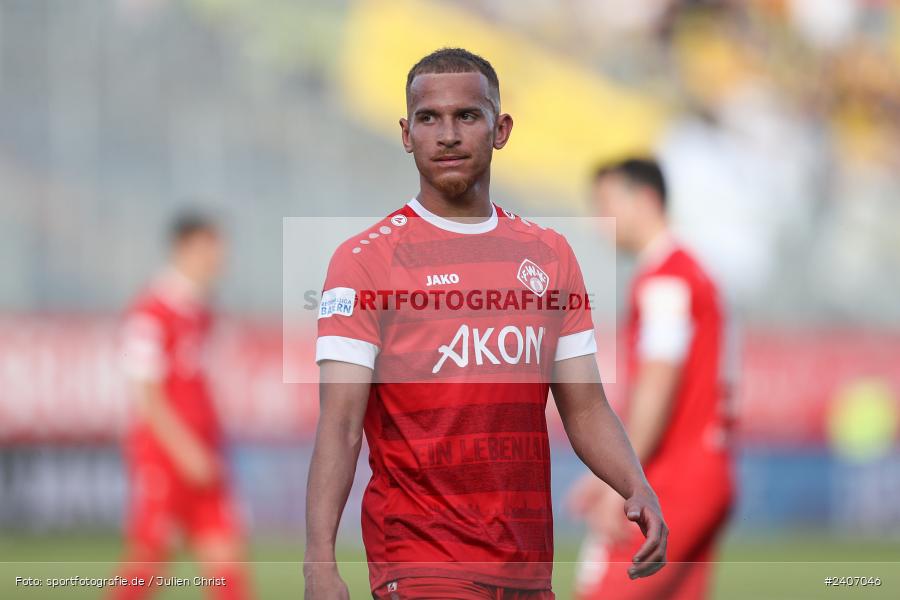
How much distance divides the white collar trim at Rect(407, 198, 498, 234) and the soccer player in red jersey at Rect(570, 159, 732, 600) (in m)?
2.03

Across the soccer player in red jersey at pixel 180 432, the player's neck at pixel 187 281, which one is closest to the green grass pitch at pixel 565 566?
the soccer player in red jersey at pixel 180 432

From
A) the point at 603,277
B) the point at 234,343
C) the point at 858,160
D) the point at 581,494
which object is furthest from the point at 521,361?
the point at 858,160

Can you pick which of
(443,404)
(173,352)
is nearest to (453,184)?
(443,404)

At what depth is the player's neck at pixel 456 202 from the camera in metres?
3.20

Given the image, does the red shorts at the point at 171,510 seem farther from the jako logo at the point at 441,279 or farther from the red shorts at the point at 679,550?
the jako logo at the point at 441,279

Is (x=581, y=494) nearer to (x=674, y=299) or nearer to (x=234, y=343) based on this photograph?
(x=674, y=299)

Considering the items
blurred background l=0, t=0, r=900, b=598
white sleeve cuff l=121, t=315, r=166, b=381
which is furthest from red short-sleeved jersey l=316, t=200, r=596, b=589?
blurred background l=0, t=0, r=900, b=598

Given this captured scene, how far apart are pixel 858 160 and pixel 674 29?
2717 mm

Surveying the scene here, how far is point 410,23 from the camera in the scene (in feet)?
54.1

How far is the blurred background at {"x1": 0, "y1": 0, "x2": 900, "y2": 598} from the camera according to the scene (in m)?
12.9

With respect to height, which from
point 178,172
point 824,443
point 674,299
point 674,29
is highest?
point 674,29

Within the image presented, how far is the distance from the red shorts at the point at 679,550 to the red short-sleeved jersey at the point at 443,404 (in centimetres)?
200

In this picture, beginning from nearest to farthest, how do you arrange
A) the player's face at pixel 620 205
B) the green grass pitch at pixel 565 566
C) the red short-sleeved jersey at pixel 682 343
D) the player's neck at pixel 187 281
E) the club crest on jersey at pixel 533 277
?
the club crest on jersey at pixel 533 277
the red short-sleeved jersey at pixel 682 343
the player's face at pixel 620 205
the player's neck at pixel 187 281
the green grass pitch at pixel 565 566

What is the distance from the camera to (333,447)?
2.95m
